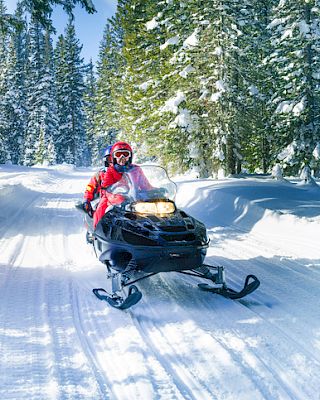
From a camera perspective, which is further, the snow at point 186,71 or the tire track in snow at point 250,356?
the snow at point 186,71

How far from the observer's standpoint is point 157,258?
460cm

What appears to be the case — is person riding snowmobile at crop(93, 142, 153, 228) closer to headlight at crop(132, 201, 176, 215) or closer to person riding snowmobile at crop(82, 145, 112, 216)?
person riding snowmobile at crop(82, 145, 112, 216)

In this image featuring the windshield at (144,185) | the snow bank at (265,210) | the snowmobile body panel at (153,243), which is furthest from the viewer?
the snow bank at (265,210)

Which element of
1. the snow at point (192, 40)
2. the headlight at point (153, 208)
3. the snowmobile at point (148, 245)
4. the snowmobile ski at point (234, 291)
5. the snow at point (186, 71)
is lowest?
the snowmobile ski at point (234, 291)

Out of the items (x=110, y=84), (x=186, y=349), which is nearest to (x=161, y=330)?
(x=186, y=349)

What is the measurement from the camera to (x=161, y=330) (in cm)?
396

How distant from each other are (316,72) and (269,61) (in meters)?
3.75

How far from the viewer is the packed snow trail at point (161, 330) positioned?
9.84 ft

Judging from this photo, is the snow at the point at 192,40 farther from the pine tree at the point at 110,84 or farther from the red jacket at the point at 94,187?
the red jacket at the point at 94,187

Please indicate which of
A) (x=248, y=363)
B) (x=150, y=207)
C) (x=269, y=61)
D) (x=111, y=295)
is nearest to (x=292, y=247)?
(x=150, y=207)

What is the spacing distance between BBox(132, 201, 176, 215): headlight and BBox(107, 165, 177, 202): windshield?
138mm

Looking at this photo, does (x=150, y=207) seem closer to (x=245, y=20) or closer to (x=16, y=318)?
(x=16, y=318)

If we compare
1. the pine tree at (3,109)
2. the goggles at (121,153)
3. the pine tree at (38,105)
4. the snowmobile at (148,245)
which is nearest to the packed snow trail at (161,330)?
the snowmobile at (148,245)

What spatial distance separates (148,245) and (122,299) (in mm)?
670
